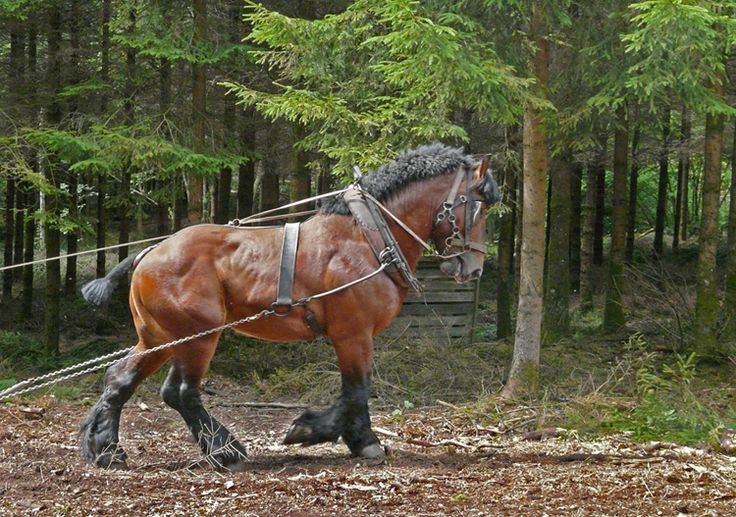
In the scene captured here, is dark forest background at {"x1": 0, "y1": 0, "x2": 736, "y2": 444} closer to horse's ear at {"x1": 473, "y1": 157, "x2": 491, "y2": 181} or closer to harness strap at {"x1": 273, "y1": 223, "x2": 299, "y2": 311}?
horse's ear at {"x1": 473, "y1": 157, "x2": 491, "y2": 181}

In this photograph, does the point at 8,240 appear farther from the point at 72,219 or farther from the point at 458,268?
the point at 458,268

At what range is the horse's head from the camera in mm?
6551

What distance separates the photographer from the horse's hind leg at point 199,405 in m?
6.37

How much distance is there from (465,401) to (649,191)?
75.5 feet

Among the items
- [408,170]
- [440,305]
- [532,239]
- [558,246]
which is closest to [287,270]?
[408,170]

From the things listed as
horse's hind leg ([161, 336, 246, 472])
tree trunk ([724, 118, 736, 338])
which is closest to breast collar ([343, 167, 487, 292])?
horse's hind leg ([161, 336, 246, 472])

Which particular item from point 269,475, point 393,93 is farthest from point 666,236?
point 269,475

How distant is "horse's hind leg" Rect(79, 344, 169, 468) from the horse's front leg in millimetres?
1252

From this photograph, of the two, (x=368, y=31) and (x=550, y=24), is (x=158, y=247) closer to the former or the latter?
(x=368, y=31)

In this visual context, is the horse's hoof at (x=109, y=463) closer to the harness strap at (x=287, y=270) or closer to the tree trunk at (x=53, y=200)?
the harness strap at (x=287, y=270)

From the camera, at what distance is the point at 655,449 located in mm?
6727

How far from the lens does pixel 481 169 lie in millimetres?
6617

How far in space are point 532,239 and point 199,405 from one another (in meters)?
4.25

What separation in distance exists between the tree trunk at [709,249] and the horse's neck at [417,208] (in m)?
5.96
